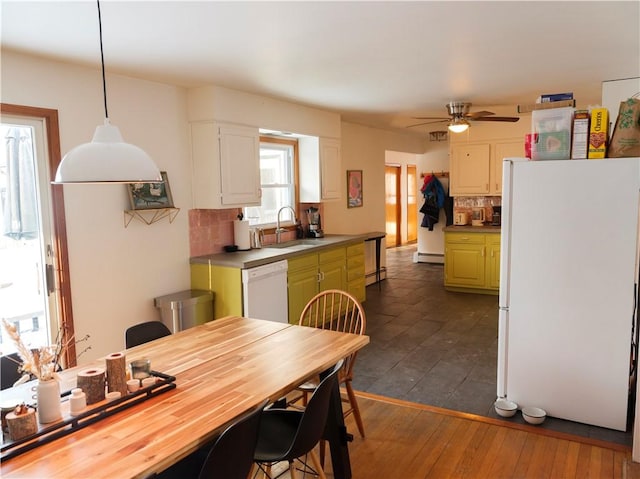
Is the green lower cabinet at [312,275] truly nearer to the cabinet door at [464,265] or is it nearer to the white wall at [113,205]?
the white wall at [113,205]

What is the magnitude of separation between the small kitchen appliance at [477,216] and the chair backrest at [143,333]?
550 cm

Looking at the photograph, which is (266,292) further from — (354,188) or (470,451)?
(354,188)

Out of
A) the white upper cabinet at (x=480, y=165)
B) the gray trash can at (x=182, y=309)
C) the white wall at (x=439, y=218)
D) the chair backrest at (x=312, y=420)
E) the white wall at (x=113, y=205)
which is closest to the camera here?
the chair backrest at (x=312, y=420)

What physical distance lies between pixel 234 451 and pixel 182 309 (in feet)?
8.14

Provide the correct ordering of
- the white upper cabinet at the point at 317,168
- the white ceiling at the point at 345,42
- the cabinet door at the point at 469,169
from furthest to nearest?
the cabinet door at the point at 469,169 → the white upper cabinet at the point at 317,168 → the white ceiling at the point at 345,42

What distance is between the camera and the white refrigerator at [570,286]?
282cm

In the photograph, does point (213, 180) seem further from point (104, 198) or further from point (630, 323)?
point (630, 323)

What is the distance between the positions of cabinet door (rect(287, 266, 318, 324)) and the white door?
2051 millimetres

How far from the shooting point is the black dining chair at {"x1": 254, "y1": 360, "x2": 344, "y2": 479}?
73.8 inches

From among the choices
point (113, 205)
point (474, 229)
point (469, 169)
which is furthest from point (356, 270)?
point (113, 205)

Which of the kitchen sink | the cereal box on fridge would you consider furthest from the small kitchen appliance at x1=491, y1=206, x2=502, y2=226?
the cereal box on fridge

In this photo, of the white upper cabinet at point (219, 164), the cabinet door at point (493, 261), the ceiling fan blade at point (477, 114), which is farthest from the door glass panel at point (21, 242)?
the cabinet door at point (493, 261)

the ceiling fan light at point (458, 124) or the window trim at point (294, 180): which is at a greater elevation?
the ceiling fan light at point (458, 124)

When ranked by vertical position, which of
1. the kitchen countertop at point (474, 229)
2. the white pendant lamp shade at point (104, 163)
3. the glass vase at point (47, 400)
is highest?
the white pendant lamp shade at point (104, 163)
